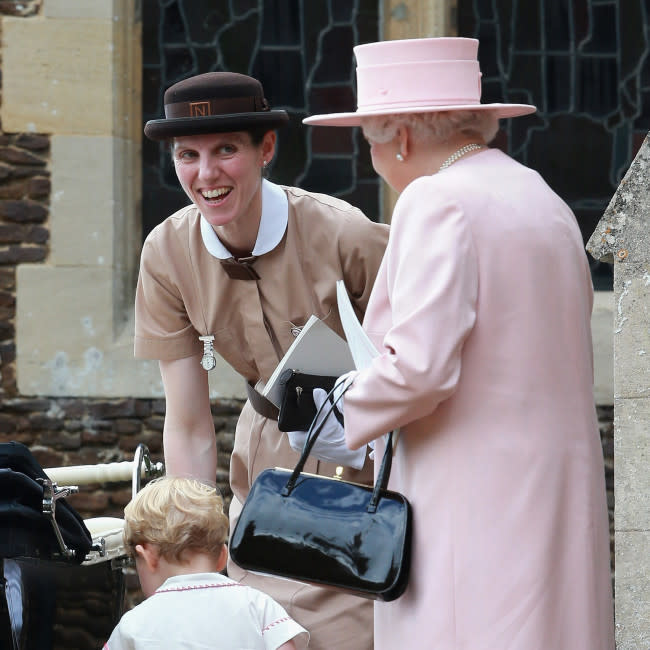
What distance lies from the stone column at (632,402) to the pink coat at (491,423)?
1.82 ft

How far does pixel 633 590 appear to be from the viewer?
347 centimetres

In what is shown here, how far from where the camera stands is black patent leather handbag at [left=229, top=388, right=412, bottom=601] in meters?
2.88

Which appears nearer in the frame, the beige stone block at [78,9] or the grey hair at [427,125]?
the grey hair at [427,125]

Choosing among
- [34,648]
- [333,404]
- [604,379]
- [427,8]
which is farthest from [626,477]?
[427,8]

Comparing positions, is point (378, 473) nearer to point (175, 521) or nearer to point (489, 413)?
point (489, 413)

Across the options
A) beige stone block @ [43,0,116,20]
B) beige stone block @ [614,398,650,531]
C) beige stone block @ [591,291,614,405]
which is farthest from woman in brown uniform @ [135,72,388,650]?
beige stone block @ [43,0,116,20]

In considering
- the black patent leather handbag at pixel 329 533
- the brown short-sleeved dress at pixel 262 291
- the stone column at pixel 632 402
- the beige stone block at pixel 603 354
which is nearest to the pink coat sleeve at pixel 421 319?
the black patent leather handbag at pixel 329 533

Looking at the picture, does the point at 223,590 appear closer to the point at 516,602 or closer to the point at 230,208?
the point at 516,602

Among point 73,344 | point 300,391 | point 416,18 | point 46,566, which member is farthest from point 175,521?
point 416,18

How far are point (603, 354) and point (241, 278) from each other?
375 centimetres

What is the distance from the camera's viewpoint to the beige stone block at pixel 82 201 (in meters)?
7.32

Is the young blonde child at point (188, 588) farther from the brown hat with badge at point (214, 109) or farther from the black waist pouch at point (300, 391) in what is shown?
the brown hat with badge at point (214, 109)

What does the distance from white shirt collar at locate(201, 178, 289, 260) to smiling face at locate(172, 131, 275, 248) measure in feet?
0.34

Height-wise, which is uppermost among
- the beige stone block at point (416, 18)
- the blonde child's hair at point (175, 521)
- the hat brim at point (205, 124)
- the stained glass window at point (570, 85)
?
the beige stone block at point (416, 18)
